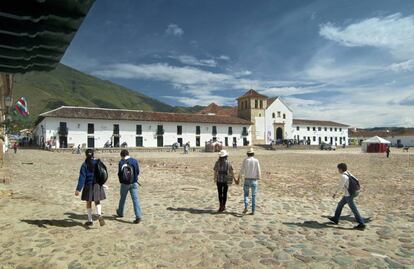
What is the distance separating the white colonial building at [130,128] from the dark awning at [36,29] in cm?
3798

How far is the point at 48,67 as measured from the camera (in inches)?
109

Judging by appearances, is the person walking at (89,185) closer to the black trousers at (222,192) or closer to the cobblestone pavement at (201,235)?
the cobblestone pavement at (201,235)

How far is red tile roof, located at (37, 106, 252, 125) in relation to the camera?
38.2m

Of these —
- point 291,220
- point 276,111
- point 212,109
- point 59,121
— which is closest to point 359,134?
point 276,111

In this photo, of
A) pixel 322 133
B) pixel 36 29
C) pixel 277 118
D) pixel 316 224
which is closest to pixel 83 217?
pixel 316 224

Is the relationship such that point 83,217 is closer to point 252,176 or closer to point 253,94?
point 252,176

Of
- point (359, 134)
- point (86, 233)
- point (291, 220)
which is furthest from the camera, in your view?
point (359, 134)

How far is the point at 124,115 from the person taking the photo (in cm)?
4281

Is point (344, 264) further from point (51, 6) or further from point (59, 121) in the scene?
point (59, 121)

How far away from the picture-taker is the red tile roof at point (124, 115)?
3819 centimetres

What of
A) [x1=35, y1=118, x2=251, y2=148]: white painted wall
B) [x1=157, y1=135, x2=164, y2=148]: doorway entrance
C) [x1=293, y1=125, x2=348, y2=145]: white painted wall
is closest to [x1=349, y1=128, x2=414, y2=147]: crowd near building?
[x1=293, y1=125, x2=348, y2=145]: white painted wall

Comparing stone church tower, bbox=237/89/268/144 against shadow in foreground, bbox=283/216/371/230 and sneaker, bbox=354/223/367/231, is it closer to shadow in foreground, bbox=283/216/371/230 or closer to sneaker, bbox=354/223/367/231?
shadow in foreground, bbox=283/216/371/230

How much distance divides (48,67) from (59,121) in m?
38.5

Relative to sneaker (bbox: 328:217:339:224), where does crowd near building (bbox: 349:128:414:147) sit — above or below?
above
